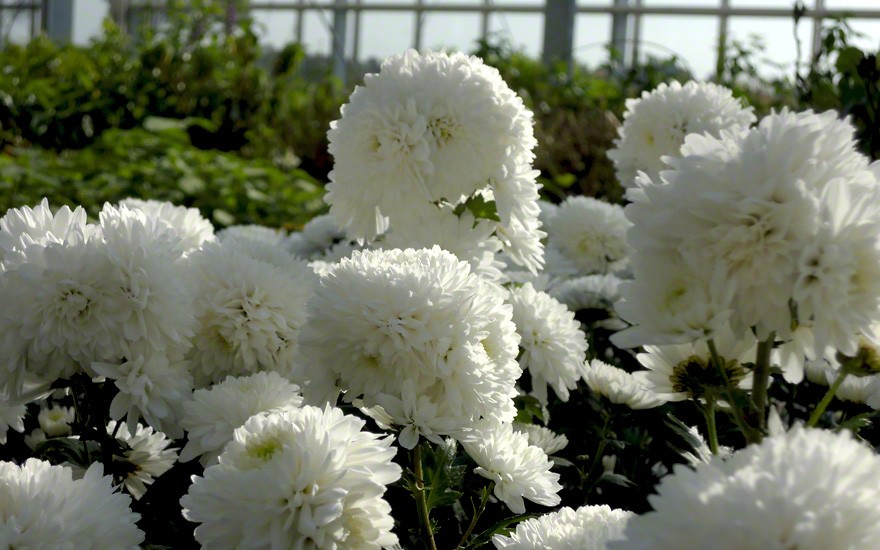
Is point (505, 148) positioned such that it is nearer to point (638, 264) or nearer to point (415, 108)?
point (415, 108)

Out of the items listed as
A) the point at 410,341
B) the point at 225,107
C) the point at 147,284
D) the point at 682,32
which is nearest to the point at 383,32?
the point at 682,32

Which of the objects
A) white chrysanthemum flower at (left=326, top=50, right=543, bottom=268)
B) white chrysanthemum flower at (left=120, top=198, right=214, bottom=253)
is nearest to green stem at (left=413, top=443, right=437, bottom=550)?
white chrysanthemum flower at (left=326, top=50, right=543, bottom=268)

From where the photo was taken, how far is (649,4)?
10055 millimetres

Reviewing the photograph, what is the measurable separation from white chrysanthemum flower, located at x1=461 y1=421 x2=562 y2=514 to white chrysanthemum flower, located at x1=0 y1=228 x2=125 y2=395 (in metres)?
0.43

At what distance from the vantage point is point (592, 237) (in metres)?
2.27

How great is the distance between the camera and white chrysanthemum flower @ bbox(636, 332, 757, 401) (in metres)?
0.87

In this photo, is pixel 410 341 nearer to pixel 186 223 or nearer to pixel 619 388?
pixel 619 388

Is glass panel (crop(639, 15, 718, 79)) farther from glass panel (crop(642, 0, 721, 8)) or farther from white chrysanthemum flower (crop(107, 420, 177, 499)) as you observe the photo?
white chrysanthemum flower (crop(107, 420, 177, 499))

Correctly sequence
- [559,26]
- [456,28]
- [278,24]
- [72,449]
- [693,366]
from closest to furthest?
[693,366] → [72,449] → [559,26] → [456,28] → [278,24]

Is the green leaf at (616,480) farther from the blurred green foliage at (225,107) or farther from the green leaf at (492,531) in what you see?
the blurred green foliage at (225,107)

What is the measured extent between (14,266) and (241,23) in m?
7.00

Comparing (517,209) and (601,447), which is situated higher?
(517,209)

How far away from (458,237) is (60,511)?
2.30 ft

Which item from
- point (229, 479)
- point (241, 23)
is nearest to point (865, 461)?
point (229, 479)
